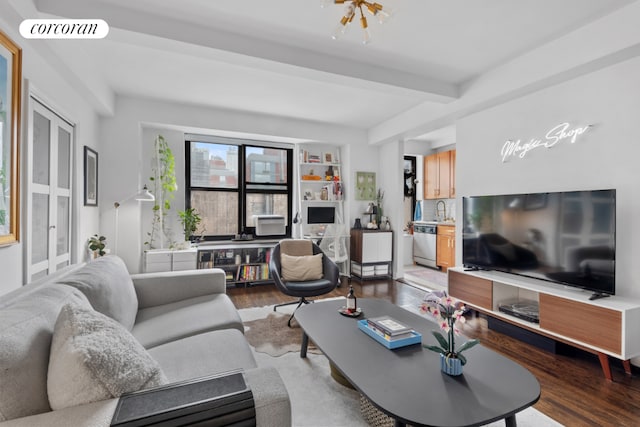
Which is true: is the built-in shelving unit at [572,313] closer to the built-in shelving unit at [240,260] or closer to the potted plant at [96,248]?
the built-in shelving unit at [240,260]

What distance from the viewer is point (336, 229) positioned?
486 centimetres

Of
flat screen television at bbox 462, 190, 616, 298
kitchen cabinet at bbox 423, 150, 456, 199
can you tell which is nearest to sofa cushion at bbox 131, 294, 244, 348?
flat screen television at bbox 462, 190, 616, 298

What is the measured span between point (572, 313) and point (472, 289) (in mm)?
901

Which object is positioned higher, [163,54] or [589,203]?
[163,54]

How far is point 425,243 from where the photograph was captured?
20.7 feet

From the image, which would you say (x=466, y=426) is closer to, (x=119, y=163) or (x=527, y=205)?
(x=527, y=205)

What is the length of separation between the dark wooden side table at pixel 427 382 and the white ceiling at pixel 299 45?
7.27 feet

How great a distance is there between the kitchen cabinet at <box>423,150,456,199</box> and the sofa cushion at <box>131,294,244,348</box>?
5.02m

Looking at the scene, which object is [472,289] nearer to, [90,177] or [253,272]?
[253,272]

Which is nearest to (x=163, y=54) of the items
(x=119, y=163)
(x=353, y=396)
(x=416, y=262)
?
(x=119, y=163)

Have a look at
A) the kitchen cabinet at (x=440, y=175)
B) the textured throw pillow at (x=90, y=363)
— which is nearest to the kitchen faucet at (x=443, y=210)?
the kitchen cabinet at (x=440, y=175)

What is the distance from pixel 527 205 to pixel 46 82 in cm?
411

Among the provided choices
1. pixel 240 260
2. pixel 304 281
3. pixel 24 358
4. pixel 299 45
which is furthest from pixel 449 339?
pixel 240 260

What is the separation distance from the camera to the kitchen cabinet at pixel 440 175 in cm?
595
